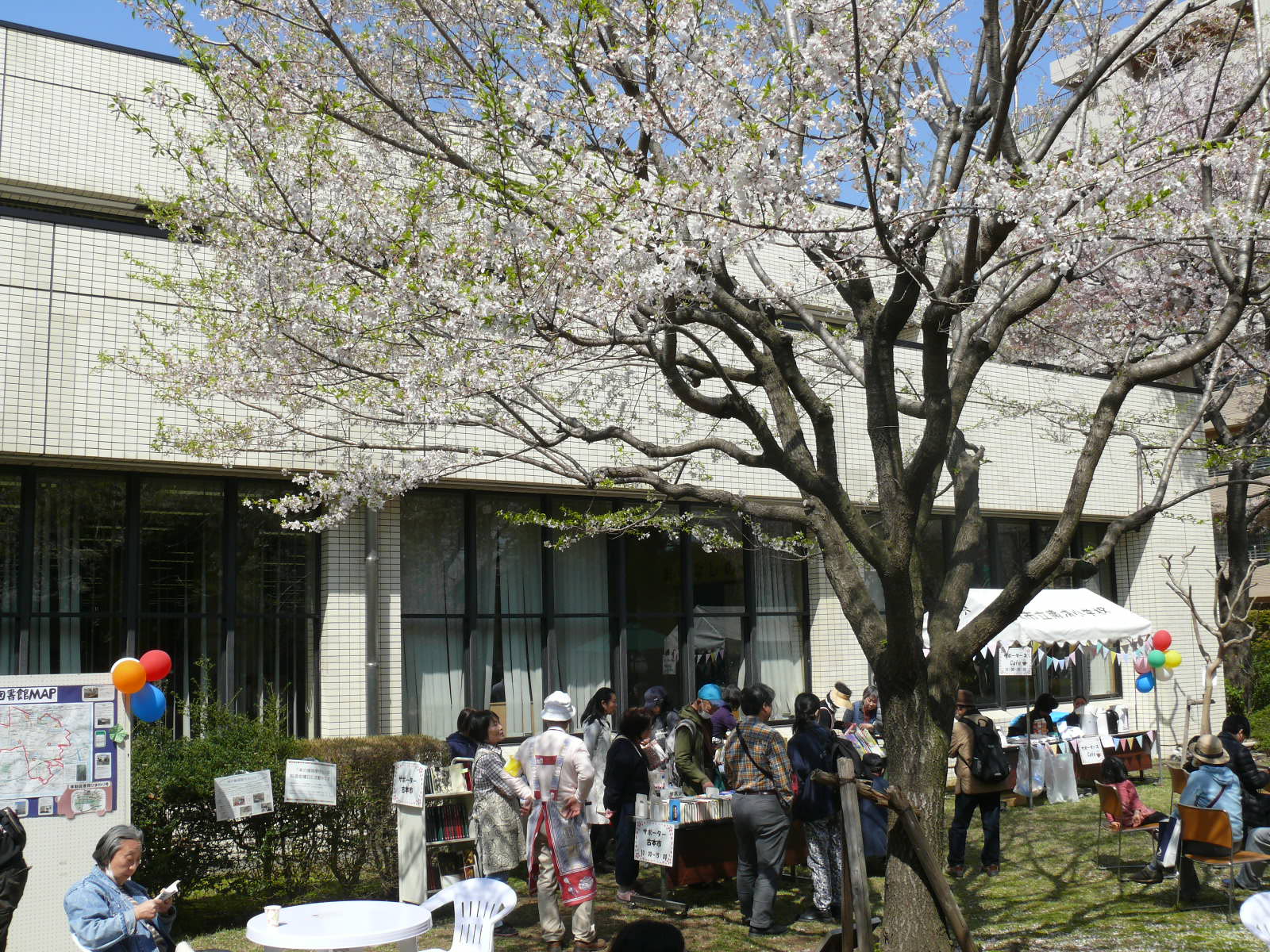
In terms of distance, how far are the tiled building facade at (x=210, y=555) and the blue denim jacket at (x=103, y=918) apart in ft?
20.1

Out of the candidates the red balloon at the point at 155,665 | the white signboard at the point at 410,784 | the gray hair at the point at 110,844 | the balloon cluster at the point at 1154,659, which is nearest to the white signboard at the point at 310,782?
the white signboard at the point at 410,784

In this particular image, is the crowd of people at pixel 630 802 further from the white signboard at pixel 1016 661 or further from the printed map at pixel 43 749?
the white signboard at pixel 1016 661

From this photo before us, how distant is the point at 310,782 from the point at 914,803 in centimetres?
452

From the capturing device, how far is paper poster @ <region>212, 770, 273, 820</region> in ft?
26.8

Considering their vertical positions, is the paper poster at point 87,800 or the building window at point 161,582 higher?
the building window at point 161,582

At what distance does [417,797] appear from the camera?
8.77m

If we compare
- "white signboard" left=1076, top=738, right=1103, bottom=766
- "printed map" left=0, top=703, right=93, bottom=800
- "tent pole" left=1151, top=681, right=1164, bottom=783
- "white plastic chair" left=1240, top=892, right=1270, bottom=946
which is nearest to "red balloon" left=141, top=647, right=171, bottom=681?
"printed map" left=0, top=703, right=93, bottom=800

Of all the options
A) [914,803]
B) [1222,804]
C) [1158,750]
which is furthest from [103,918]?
[1158,750]

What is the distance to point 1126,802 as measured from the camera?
10.6m

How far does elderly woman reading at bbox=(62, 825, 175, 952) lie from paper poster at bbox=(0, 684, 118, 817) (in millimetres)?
1761

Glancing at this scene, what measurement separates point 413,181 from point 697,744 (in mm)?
5580

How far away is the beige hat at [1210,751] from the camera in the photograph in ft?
31.0

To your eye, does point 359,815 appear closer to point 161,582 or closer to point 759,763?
point 759,763

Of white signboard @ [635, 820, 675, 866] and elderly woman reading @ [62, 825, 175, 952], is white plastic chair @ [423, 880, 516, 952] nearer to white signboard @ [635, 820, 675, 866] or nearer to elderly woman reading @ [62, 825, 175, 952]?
elderly woman reading @ [62, 825, 175, 952]
